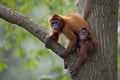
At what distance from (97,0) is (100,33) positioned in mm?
402

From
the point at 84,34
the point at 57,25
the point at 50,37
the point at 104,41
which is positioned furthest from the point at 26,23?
the point at 104,41

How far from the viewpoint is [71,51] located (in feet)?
17.3

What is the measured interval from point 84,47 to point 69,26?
586 millimetres

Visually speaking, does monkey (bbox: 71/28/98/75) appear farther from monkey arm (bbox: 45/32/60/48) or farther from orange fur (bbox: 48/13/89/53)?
monkey arm (bbox: 45/32/60/48)

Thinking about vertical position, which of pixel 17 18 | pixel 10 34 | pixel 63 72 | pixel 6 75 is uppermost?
pixel 6 75

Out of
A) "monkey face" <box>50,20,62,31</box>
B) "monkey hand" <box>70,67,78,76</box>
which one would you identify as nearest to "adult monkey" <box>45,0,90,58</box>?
"monkey face" <box>50,20,62,31</box>

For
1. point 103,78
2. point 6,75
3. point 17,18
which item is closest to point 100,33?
point 103,78

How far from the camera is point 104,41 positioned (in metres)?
5.19

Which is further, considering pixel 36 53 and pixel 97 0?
pixel 36 53

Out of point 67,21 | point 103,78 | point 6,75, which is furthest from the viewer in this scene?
point 6,75

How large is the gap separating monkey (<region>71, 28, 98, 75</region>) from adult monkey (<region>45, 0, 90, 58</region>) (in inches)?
4.7

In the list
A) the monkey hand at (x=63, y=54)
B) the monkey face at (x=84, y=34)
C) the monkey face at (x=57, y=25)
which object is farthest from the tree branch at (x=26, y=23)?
the monkey face at (x=57, y=25)

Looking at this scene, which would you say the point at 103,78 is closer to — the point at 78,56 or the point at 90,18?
the point at 78,56

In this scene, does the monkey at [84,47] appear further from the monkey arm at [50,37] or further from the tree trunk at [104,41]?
the monkey arm at [50,37]
